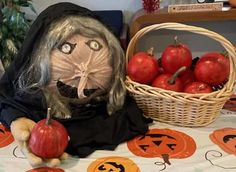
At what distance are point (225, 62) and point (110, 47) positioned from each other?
28cm

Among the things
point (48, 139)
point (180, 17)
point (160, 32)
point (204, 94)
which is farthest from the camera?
point (160, 32)

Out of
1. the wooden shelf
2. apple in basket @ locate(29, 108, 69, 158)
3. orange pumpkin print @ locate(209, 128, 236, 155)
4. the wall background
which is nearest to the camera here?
apple in basket @ locate(29, 108, 69, 158)

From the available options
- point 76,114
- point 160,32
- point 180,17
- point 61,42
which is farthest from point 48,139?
point 160,32

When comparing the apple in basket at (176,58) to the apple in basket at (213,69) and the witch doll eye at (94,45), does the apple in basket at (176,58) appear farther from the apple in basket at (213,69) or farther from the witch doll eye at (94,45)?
the witch doll eye at (94,45)

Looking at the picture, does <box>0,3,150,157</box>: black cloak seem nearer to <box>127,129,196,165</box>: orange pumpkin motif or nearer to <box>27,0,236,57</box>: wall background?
<box>127,129,196,165</box>: orange pumpkin motif

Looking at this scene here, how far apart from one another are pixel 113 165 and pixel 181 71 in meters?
0.27

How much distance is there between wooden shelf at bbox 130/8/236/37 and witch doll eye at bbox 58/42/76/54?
0.73 meters

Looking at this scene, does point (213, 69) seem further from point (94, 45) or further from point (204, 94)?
point (94, 45)

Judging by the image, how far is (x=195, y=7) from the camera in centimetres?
150

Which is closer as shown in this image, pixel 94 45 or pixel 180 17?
pixel 94 45

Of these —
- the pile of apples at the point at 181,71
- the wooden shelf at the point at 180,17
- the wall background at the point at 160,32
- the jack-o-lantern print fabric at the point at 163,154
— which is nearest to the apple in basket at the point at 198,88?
the pile of apples at the point at 181,71

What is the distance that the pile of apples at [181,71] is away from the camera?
0.83 metres

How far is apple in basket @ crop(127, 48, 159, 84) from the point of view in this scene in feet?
2.80

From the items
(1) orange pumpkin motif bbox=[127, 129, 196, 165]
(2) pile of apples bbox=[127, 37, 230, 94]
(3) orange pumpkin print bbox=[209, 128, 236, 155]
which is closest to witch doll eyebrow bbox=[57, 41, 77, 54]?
(2) pile of apples bbox=[127, 37, 230, 94]
